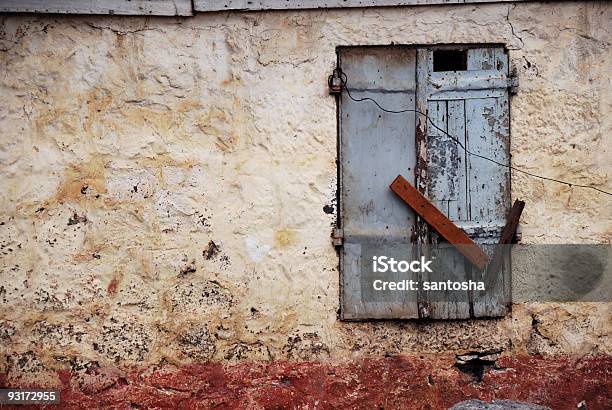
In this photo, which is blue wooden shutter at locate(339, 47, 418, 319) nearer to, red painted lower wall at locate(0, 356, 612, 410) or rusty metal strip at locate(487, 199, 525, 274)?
red painted lower wall at locate(0, 356, 612, 410)

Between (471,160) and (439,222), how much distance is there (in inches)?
19.5

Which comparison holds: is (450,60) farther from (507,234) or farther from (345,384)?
(345,384)

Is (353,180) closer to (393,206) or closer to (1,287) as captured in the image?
(393,206)

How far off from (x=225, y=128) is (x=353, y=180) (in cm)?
96

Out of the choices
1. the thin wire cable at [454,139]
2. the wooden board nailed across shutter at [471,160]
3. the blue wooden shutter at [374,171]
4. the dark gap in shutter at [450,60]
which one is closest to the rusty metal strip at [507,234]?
the wooden board nailed across shutter at [471,160]

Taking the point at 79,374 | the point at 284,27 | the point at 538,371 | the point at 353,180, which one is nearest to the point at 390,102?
the point at 353,180

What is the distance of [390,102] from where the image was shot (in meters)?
3.85

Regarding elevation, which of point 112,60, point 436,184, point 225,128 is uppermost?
point 112,60

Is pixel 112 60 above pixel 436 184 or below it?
above

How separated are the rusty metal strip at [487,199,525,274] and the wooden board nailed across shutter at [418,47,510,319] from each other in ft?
0.15

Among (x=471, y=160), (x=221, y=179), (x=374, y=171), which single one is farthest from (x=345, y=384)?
(x=471, y=160)

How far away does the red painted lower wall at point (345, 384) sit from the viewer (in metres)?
3.78

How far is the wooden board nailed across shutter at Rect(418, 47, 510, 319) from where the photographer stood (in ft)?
12.5

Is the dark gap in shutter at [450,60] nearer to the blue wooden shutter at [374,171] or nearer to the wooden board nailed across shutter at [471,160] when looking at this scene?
the wooden board nailed across shutter at [471,160]
